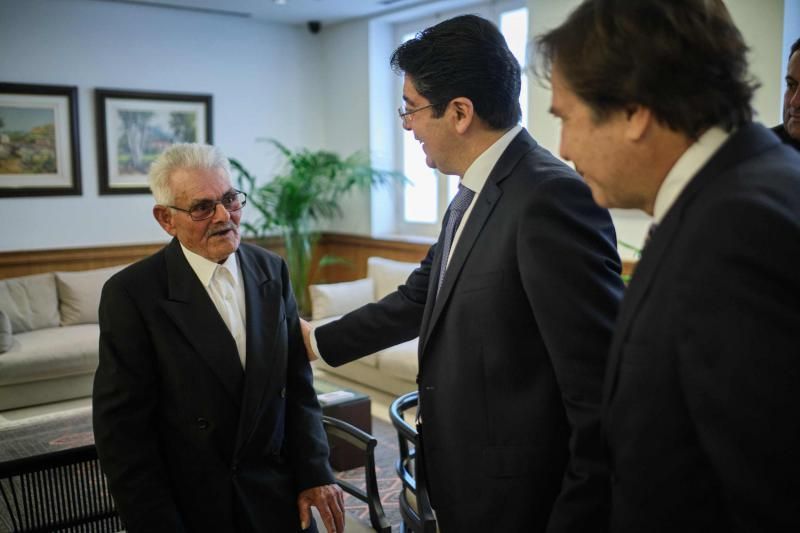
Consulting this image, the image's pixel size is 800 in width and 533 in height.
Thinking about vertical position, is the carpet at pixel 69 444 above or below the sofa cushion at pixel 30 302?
below

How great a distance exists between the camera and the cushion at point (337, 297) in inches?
237

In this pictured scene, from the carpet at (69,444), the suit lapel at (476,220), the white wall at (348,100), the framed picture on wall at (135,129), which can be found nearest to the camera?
the suit lapel at (476,220)

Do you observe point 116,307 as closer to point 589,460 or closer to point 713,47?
point 589,460

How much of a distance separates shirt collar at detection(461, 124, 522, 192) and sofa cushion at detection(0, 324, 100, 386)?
4.53m

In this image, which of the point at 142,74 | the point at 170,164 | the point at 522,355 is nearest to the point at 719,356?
the point at 522,355

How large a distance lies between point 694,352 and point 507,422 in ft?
1.91

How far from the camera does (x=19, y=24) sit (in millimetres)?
5945

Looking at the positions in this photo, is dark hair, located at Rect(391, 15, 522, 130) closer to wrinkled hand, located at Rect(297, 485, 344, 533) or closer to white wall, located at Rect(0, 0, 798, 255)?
wrinkled hand, located at Rect(297, 485, 344, 533)

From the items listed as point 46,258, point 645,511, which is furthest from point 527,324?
point 46,258

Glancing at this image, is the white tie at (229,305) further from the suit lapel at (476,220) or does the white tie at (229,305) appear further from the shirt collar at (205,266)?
the suit lapel at (476,220)

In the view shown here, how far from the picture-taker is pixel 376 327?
80.1 inches

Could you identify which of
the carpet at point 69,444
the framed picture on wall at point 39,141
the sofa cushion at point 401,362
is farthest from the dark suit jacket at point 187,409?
the framed picture on wall at point 39,141

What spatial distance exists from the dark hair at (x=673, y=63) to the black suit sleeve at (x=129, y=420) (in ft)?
3.81

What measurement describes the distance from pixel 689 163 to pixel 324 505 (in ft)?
4.25
